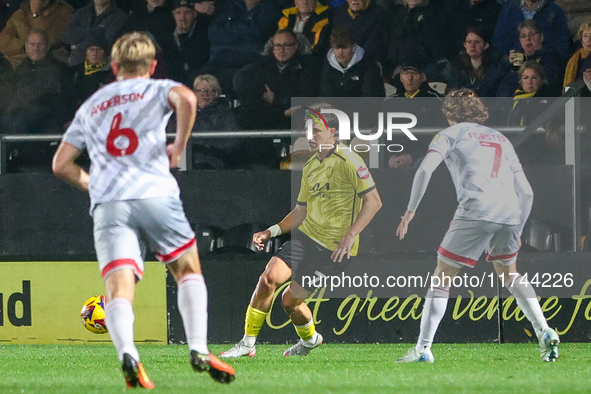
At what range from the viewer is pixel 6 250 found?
10.2 m

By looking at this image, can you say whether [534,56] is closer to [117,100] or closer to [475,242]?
[475,242]

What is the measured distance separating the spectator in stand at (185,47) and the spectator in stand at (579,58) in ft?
14.0

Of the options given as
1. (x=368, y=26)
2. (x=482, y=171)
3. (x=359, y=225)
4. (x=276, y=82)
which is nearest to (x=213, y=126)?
(x=276, y=82)

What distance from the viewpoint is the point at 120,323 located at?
4.95 m

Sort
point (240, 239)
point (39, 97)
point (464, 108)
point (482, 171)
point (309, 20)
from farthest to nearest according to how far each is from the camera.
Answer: point (39, 97), point (309, 20), point (240, 239), point (464, 108), point (482, 171)

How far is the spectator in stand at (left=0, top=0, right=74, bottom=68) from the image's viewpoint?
12305 mm

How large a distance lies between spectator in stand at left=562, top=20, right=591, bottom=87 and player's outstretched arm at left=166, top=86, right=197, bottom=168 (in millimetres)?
6190

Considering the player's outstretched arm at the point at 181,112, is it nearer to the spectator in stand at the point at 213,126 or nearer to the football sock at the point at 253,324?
the football sock at the point at 253,324

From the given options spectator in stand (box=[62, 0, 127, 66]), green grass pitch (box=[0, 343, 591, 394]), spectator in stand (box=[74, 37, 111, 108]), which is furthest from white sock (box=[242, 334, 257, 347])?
spectator in stand (box=[62, 0, 127, 66])

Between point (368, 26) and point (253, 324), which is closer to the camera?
point (253, 324)

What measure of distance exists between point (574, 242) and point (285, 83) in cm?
357

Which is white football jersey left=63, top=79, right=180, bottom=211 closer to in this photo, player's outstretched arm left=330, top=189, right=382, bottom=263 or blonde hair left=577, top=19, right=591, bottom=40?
player's outstretched arm left=330, top=189, right=382, bottom=263

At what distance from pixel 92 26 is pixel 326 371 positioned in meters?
7.14

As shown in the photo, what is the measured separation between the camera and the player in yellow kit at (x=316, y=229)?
8.05 m
